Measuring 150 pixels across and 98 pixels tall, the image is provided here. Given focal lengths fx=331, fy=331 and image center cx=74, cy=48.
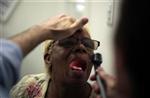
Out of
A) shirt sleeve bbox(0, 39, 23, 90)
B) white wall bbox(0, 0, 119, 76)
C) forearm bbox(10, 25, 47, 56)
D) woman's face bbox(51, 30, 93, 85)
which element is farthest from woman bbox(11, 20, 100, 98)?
shirt sleeve bbox(0, 39, 23, 90)

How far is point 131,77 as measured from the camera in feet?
1.37

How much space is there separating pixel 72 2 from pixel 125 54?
182 cm

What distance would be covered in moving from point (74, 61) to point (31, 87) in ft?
1.04

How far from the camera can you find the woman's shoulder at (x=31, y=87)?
168 cm

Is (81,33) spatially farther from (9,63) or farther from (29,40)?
(9,63)

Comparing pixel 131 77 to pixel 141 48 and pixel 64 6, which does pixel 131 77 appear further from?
pixel 64 6

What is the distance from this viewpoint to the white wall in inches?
83.1

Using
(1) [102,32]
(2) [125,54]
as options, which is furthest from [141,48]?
(1) [102,32]

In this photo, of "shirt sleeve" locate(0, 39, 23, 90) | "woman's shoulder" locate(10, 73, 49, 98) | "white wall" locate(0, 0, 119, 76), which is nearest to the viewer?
"shirt sleeve" locate(0, 39, 23, 90)

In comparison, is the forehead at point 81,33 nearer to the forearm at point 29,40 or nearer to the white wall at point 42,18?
the white wall at point 42,18

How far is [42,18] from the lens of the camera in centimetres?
245

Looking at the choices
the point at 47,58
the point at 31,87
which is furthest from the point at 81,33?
the point at 31,87

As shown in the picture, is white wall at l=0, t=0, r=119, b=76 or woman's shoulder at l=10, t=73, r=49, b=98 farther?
white wall at l=0, t=0, r=119, b=76

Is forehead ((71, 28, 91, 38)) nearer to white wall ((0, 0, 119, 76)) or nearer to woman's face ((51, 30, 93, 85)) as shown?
woman's face ((51, 30, 93, 85))
